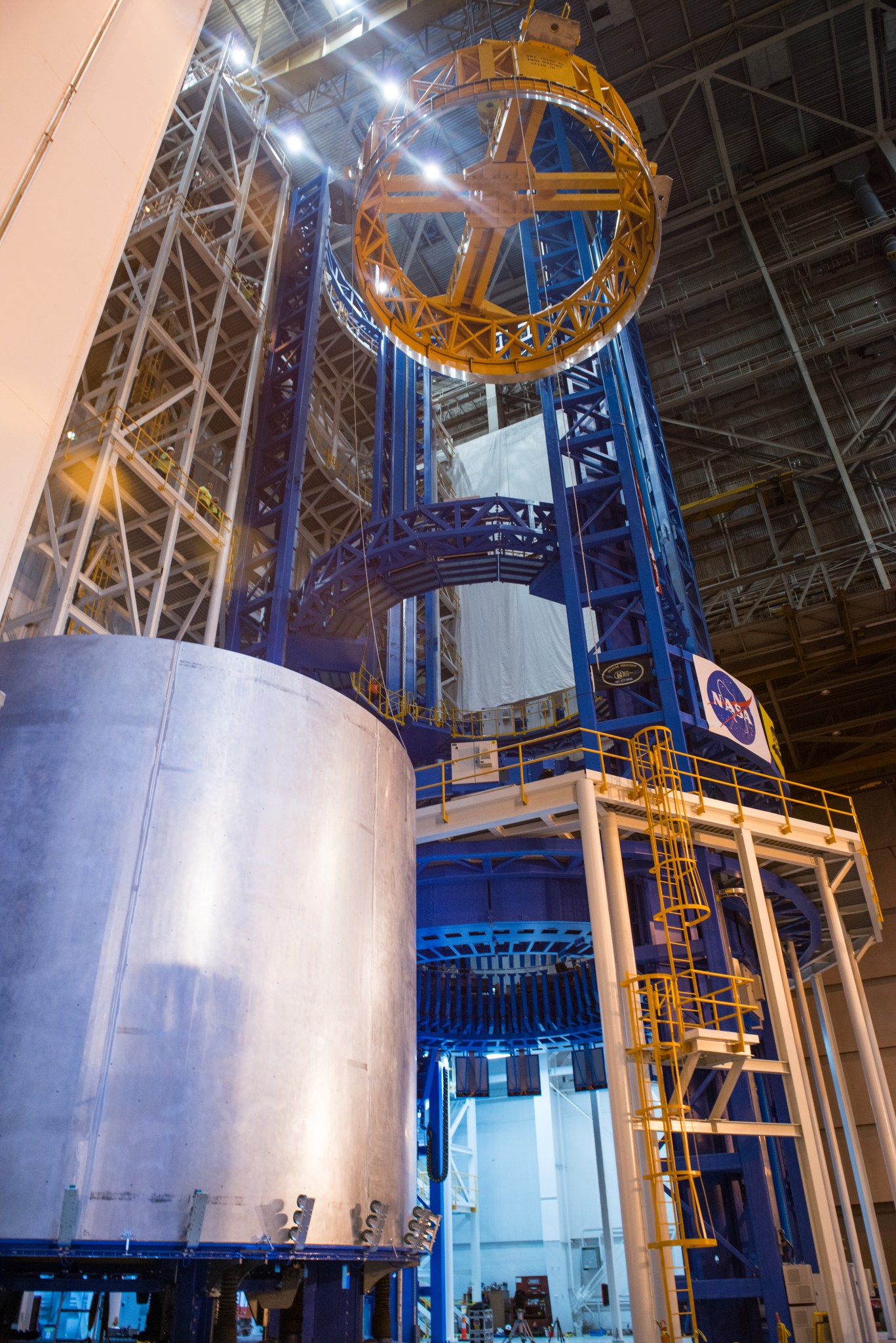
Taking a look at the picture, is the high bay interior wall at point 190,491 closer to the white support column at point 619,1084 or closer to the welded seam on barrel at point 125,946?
the white support column at point 619,1084

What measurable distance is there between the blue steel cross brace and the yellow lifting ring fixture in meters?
6.63

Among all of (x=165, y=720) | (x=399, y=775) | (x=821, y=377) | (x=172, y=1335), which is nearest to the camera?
(x=172, y=1335)

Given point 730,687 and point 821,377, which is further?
point 821,377

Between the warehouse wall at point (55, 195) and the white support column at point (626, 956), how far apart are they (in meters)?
10.3

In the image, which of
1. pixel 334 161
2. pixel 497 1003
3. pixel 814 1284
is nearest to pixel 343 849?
pixel 814 1284

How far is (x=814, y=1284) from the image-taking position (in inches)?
509

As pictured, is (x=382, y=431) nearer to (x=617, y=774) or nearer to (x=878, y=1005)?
(x=617, y=774)

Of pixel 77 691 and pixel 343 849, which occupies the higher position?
pixel 77 691

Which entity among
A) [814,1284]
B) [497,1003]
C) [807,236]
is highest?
[807,236]

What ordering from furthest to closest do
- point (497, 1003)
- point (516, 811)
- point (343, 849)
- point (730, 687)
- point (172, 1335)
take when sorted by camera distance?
point (497, 1003), point (730, 687), point (516, 811), point (343, 849), point (172, 1335)

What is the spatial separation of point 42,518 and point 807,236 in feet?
116

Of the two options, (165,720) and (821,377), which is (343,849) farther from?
(821,377)

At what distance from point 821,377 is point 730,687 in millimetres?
24139

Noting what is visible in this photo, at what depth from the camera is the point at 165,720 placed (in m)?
6.70
